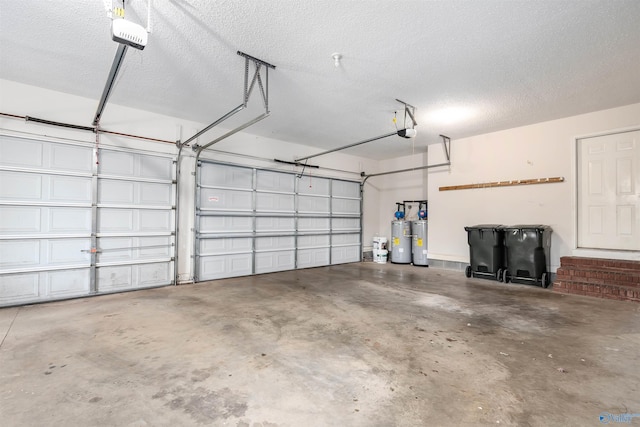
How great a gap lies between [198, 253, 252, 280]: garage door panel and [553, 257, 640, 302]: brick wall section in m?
5.67

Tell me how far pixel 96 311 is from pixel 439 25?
5167mm

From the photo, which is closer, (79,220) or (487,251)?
(79,220)

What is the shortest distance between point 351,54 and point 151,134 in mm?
3834

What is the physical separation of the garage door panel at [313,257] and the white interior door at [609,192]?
521 cm

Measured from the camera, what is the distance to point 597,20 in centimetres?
268

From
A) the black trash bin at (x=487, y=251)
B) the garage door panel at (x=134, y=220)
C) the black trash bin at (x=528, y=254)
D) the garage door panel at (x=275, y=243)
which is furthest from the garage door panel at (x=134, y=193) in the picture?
the black trash bin at (x=528, y=254)

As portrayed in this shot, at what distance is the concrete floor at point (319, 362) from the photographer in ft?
5.79

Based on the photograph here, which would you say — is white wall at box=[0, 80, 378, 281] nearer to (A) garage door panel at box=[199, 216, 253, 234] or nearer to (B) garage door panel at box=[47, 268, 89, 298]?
(A) garage door panel at box=[199, 216, 253, 234]

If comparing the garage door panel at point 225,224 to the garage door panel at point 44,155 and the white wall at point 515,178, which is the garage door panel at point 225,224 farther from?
the white wall at point 515,178

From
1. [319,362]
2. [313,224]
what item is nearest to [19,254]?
[319,362]

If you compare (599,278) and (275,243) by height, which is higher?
(275,243)

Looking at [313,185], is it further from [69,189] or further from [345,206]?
[69,189]

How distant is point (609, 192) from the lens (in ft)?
16.0

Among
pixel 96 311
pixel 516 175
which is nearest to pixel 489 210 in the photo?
pixel 516 175
